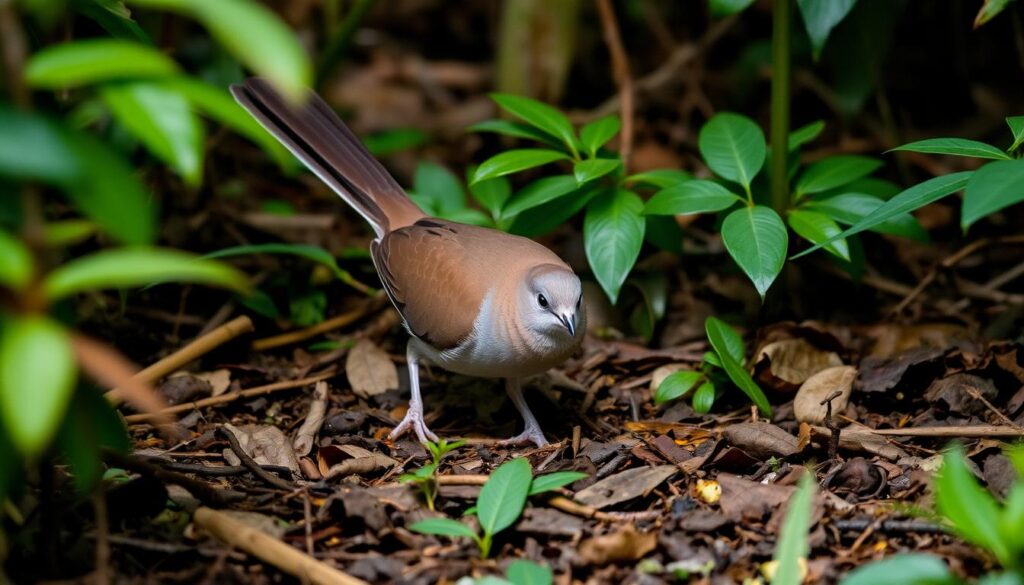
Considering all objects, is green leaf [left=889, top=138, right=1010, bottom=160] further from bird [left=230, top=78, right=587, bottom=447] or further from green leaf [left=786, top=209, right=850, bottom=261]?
bird [left=230, top=78, right=587, bottom=447]

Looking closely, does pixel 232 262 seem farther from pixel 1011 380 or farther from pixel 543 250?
pixel 1011 380

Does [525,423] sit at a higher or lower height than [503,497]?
lower

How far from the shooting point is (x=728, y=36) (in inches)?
320

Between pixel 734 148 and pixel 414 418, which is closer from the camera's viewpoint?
pixel 414 418

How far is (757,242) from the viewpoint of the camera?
4.36m

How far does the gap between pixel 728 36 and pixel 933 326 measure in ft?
11.9

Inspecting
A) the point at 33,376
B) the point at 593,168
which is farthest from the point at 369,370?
the point at 33,376

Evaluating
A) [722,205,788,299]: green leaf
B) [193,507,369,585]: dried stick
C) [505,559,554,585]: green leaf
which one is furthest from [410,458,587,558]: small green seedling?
[722,205,788,299]: green leaf

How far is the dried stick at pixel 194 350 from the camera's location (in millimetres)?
4727

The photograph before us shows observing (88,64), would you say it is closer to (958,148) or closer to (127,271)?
(127,271)

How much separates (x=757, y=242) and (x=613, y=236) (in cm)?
68

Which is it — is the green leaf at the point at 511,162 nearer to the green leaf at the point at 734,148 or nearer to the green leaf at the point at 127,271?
the green leaf at the point at 734,148

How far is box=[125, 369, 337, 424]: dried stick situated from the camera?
448cm

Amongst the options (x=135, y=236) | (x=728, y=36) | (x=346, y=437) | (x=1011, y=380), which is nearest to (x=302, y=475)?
(x=346, y=437)
